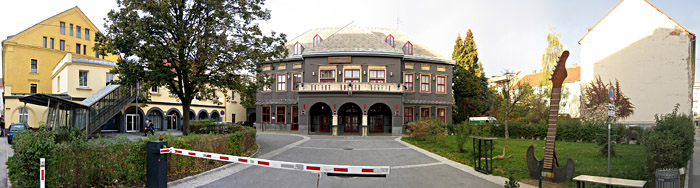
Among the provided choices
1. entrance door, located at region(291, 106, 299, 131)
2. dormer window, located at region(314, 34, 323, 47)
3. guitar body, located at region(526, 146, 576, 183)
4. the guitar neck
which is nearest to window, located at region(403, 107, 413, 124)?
entrance door, located at region(291, 106, 299, 131)

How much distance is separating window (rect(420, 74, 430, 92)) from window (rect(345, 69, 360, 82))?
6955 millimetres

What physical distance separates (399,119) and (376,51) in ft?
22.3

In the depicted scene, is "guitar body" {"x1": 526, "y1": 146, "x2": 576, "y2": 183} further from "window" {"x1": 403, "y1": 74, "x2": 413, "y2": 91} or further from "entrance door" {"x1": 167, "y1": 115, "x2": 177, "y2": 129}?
"entrance door" {"x1": 167, "y1": 115, "x2": 177, "y2": 129}

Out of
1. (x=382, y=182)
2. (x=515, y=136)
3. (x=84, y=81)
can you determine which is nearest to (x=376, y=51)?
(x=515, y=136)

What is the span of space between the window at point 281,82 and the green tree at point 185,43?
761 inches

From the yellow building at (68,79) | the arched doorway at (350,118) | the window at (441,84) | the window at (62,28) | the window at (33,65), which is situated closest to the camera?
the yellow building at (68,79)

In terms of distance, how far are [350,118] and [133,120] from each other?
818 inches

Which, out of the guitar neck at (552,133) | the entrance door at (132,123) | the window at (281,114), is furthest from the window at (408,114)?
the entrance door at (132,123)

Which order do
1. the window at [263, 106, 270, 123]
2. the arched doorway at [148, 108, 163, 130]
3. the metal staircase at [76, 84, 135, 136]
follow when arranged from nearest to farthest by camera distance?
the metal staircase at [76, 84, 135, 136] < the arched doorway at [148, 108, 163, 130] < the window at [263, 106, 270, 123]

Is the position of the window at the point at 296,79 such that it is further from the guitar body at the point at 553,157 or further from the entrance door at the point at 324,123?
the guitar body at the point at 553,157

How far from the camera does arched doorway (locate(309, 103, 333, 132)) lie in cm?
3438

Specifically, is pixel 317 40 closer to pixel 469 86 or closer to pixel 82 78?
pixel 469 86

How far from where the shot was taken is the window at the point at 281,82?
35.7 meters

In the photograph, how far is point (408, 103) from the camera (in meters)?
33.8
